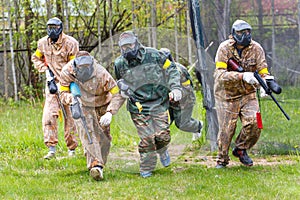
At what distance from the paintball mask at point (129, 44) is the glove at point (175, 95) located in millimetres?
598

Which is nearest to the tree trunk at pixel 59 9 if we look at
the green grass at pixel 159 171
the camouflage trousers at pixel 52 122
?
the green grass at pixel 159 171

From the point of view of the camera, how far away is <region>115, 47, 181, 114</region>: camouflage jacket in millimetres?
6426

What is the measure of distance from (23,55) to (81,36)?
80.8 inches

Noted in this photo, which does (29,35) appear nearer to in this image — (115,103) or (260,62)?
(115,103)

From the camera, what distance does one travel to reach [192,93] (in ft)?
24.5

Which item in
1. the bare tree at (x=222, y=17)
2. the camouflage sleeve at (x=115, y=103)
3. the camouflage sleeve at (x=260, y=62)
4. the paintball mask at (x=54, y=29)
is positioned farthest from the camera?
the bare tree at (x=222, y=17)

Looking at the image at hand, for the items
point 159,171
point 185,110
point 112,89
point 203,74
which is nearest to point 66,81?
point 112,89

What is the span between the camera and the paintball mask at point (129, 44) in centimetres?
624

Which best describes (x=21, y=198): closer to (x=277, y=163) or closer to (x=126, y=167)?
(x=126, y=167)

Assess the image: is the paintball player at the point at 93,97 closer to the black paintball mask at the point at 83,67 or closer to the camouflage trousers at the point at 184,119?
the black paintball mask at the point at 83,67

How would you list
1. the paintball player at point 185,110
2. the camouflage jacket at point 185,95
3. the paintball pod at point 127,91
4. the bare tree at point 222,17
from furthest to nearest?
1. the bare tree at point 222,17
2. the paintball player at point 185,110
3. the camouflage jacket at point 185,95
4. the paintball pod at point 127,91

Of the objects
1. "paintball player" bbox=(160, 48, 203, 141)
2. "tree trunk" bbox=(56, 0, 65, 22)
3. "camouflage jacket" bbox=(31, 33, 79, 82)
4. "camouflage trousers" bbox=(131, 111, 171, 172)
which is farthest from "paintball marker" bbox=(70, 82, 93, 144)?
"tree trunk" bbox=(56, 0, 65, 22)

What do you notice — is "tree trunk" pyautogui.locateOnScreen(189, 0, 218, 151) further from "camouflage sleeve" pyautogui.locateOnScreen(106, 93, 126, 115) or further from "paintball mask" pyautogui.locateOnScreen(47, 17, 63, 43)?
"camouflage sleeve" pyautogui.locateOnScreen(106, 93, 126, 115)

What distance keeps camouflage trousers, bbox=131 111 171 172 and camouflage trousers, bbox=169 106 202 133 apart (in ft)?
2.32
